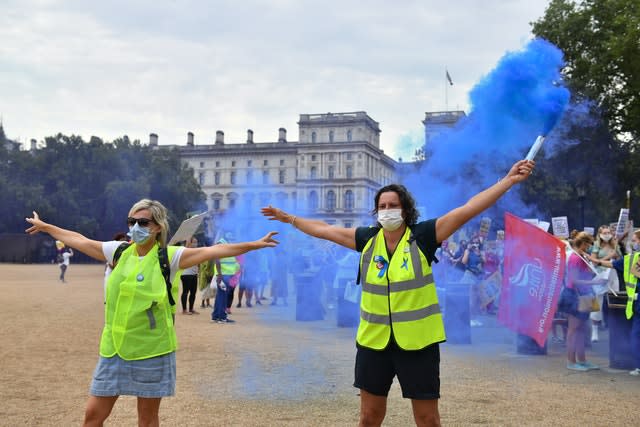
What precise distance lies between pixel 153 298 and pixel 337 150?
78.9 m

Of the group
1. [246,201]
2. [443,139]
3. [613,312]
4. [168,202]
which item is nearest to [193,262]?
[613,312]

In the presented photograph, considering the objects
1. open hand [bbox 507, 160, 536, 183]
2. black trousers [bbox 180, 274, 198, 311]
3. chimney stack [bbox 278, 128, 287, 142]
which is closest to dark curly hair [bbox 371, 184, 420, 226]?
open hand [bbox 507, 160, 536, 183]

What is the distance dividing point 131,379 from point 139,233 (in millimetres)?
915

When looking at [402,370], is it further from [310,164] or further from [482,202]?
[310,164]

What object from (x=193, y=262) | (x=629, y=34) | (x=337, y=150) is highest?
(x=337, y=150)

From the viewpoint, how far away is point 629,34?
71.3 feet

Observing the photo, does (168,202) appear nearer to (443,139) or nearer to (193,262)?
(443,139)

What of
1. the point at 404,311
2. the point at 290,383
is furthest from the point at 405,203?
the point at 290,383

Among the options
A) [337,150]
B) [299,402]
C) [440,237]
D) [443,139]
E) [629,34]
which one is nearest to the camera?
[440,237]

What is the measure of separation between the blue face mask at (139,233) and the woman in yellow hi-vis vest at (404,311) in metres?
1.41

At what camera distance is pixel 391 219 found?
414cm

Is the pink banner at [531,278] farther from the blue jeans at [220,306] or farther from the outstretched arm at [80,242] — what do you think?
the blue jeans at [220,306]

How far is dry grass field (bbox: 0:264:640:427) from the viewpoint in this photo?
5996mm

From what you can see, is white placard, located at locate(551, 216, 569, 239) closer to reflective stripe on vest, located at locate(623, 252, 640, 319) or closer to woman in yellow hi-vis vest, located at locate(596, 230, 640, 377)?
woman in yellow hi-vis vest, located at locate(596, 230, 640, 377)
